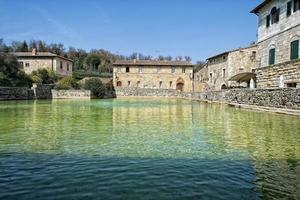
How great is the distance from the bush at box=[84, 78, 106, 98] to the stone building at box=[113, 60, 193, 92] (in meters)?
12.6

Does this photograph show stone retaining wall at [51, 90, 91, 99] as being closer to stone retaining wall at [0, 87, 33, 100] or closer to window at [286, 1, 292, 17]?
stone retaining wall at [0, 87, 33, 100]

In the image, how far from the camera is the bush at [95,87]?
46.1 meters

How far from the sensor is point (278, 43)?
23.0 m

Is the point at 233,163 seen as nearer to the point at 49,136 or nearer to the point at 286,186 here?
the point at 286,186

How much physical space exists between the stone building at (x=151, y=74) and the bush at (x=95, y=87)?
41.3 ft

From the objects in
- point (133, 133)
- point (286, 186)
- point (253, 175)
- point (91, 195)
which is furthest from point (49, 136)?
point (286, 186)

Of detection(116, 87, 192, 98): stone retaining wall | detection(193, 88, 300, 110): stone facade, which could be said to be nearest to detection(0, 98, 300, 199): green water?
detection(193, 88, 300, 110): stone facade

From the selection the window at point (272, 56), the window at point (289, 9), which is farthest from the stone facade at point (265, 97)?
the window at point (289, 9)

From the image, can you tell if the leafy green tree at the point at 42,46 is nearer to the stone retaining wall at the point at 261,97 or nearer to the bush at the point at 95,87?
the bush at the point at 95,87

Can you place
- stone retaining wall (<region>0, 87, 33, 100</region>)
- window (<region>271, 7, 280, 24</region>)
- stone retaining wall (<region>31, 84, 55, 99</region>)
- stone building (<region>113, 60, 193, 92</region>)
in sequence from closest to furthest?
window (<region>271, 7, 280, 24</region>), stone retaining wall (<region>0, 87, 33, 100</region>), stone retaining wall (<region>31, 84, 55, 99</region>), stone building (<region>113, 60, 193, 92</region>)

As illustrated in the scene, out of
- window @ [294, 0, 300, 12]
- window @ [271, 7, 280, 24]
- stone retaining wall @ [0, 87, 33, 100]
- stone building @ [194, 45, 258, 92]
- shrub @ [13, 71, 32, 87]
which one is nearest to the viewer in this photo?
window @ [294, 0, 300, 12]

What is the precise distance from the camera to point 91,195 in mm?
4305

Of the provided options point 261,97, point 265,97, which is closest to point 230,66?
point 261,97

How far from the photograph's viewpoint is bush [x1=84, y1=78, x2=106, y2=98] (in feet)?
151
